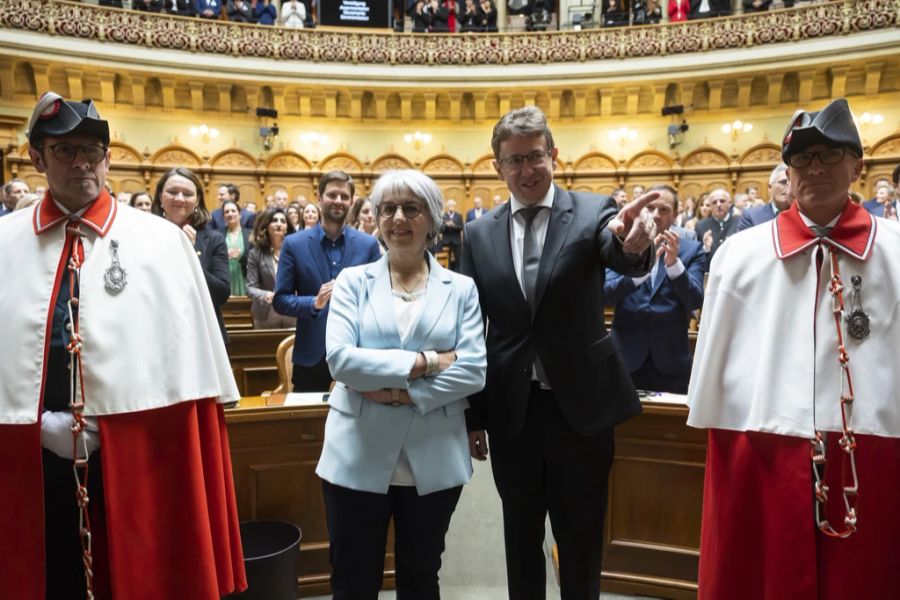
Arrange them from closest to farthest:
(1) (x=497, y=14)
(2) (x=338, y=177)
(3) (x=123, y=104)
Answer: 1. (2) (x=338, y=177)
2. (3) (x=123, y=104)
3. (1) (x=497, y=14)

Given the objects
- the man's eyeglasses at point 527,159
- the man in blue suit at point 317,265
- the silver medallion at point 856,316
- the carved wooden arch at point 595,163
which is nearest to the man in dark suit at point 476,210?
the carved wooden arch at point 595,163

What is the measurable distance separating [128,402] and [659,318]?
7.37 ft

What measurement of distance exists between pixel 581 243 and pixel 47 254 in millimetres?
1376

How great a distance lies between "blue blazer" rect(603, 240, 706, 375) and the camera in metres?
2.86

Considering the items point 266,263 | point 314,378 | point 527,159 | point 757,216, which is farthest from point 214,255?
point 757,216

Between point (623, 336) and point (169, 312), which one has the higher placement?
point (169, 312)

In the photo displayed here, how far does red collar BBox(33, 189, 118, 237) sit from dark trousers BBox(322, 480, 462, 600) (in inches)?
35.7

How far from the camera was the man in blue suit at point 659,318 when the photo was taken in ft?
9.34

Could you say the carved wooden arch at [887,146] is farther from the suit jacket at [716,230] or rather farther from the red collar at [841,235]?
the red collar at [841,235]

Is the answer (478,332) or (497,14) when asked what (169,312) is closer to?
(478,332)

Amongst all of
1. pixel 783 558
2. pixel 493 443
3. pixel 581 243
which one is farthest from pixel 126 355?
pixel 783 558

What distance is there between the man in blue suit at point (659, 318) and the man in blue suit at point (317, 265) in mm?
1286

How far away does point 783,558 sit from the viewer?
1374mm

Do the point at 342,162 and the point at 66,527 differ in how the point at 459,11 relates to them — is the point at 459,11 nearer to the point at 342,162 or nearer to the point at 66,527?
the point at 342,162
